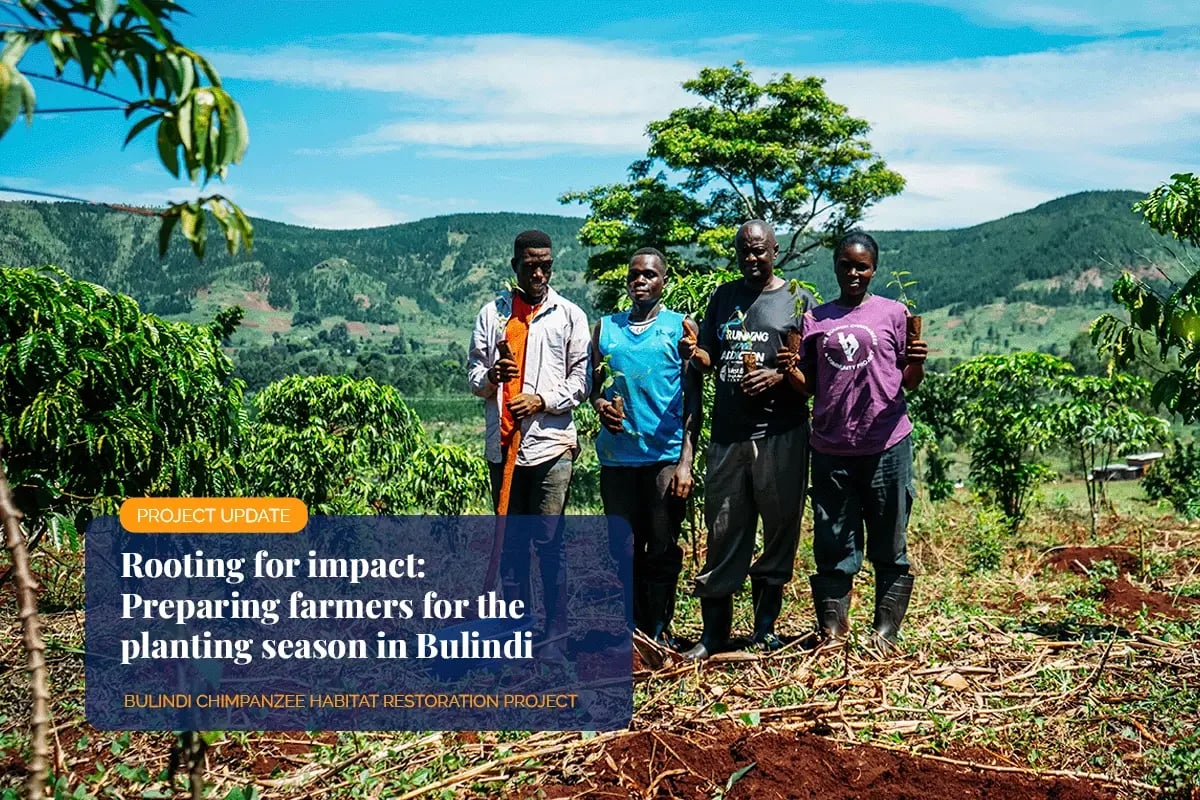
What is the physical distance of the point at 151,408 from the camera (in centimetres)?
448

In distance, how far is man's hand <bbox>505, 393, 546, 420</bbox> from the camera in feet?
14.7

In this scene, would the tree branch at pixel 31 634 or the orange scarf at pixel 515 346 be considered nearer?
the tree branch at pixel 31 634

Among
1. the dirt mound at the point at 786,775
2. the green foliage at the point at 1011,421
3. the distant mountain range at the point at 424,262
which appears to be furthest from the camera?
the distant mountain range at the point at 424,262

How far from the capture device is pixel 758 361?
436 centimetres

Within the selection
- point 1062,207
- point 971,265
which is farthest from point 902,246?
point 1062,207

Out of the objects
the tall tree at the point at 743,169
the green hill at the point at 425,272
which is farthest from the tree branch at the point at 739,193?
the green hill at the point at 425,272

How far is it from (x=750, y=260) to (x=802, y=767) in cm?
204

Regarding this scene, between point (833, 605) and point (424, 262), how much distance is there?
7022 centimetres

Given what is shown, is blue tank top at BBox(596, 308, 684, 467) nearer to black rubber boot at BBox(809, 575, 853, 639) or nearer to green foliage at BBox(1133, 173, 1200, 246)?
black rubber boot at BBox(809, 575, 853, 639)

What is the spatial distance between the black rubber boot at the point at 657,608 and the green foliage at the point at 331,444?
258 centimetres

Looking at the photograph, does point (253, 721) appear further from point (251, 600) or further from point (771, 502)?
point (771, 502)

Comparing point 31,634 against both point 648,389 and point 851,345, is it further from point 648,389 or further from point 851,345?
point 851,345

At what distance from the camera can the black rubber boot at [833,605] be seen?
15.0 ft

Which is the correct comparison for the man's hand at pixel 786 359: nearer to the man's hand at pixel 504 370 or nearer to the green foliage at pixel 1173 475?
the man's hand at pixel 504 370
